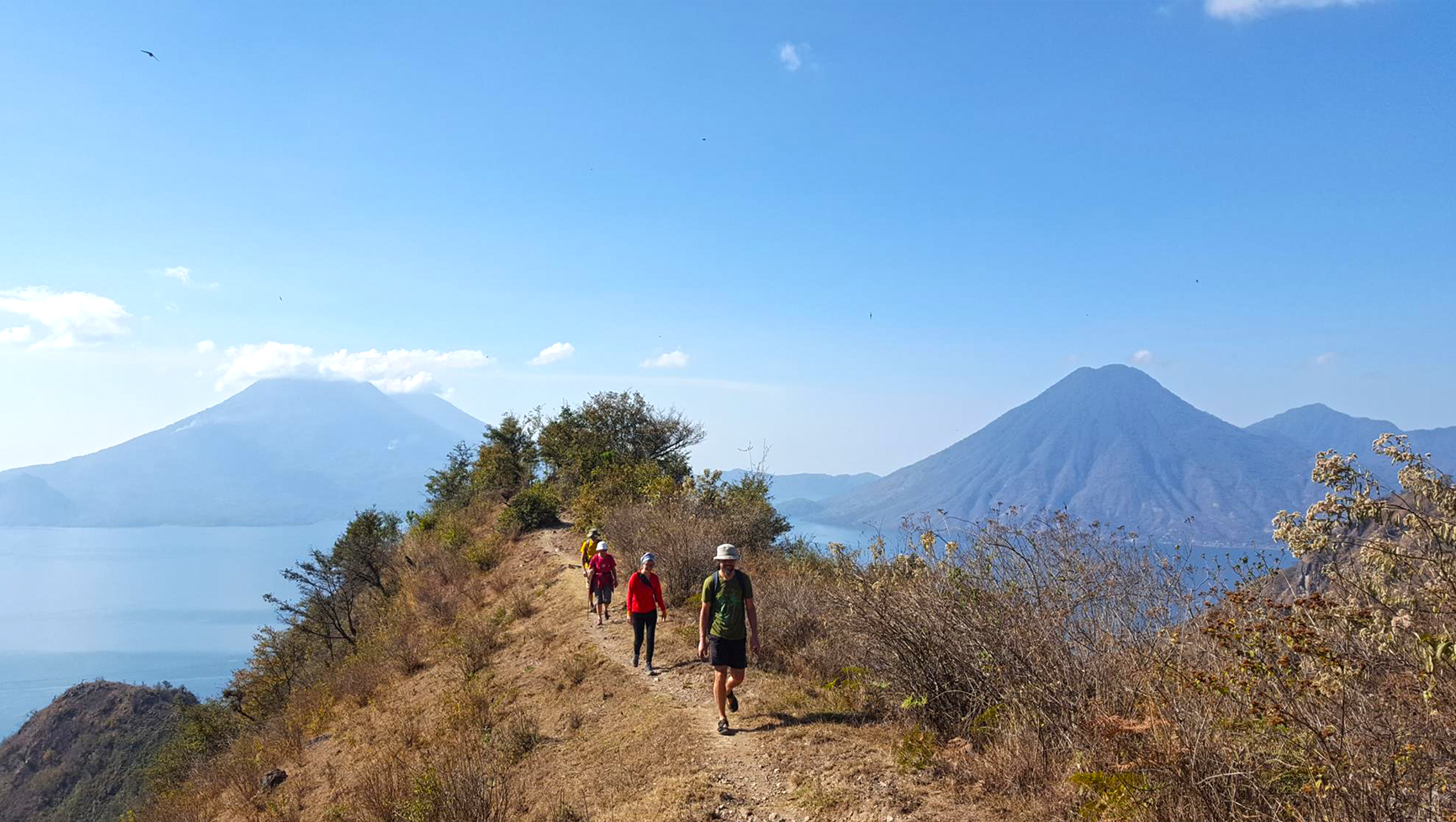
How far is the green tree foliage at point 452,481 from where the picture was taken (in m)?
42.7

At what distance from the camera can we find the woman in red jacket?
1086cm

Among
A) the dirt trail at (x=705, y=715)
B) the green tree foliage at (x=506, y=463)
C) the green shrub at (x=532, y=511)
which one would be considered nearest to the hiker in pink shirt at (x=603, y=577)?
the dirt trail at (x=705, y=715)

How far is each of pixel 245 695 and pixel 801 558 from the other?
878 inches

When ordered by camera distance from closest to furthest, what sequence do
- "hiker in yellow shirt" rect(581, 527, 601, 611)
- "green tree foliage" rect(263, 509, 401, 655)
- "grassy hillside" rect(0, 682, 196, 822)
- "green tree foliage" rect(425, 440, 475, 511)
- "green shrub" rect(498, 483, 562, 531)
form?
"hiker in yellow shirt" rect(581, 527, 601, 611) < "green tree foliage" rect(263, 509, 401, 655) < "green shrub" rect(498, 483, 562, 531) < "green tree foliage" rect(425, 440, 475, 511) < "grassy hillside" rect(0, 682, 196, 822)

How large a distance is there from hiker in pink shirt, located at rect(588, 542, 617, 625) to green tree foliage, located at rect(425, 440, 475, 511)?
2865cm

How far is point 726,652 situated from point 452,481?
4235 centimetres

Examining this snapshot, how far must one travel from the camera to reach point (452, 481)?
151 ft

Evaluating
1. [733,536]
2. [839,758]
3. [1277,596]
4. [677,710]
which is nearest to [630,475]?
[733,536]

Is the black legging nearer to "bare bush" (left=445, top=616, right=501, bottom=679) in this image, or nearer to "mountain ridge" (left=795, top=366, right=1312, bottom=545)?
"bare bush" (left=445, top=616, right=501, bottom=679)

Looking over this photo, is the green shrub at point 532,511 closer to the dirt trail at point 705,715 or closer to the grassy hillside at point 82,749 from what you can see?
the dirt trail at point 705,715

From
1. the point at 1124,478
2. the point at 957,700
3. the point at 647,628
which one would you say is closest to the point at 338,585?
the point at 647,628

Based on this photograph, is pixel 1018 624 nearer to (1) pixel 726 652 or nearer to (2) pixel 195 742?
(1) pixel 726 652

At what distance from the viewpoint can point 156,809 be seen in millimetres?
14852

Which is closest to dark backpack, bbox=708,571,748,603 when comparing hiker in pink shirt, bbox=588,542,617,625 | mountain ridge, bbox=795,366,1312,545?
hiker in pink shirt, bbox=588,542,617,625
